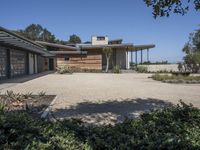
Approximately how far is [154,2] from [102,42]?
134 feet

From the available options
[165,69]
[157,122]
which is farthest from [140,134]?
[165,69]

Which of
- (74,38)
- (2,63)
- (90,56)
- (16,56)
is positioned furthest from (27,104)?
(74,38)

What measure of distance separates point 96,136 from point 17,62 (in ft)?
76.5

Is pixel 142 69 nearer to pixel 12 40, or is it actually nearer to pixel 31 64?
pixel 31 64

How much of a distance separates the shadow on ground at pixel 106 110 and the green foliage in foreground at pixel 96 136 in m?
2.17

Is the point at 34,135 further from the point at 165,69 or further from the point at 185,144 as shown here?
the point at 165,69

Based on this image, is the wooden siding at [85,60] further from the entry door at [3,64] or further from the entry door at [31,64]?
the entry door at [3,64]

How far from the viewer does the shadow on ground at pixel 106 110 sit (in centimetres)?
743

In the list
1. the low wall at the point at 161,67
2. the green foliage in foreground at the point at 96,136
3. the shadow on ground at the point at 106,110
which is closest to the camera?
the green foliage in foreground at the point at 96,136

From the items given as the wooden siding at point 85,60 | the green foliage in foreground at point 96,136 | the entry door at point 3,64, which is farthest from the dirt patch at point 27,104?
the wooden siding at point 85,60

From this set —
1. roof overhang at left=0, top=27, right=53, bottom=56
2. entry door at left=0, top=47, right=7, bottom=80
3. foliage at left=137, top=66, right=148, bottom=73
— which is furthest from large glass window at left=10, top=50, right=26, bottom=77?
foliage at left=137, top=66, right=148, bottom=73

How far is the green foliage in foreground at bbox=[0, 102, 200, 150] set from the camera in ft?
11.6

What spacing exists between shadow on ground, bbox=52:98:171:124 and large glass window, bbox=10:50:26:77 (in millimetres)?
15630

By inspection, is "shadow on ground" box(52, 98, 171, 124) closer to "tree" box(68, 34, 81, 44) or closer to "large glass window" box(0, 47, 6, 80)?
"large glass window" box(0, 47, 6, 80)
